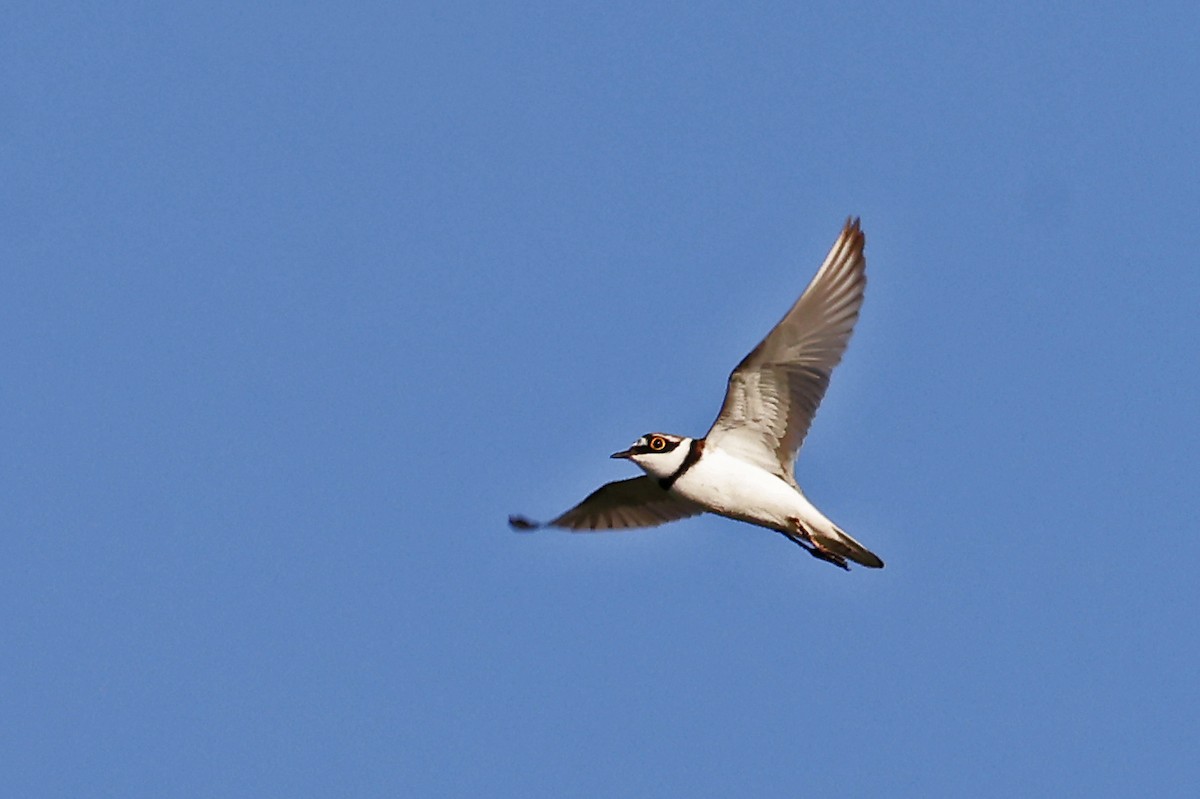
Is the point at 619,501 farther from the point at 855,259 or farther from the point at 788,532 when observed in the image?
the point at 855,259

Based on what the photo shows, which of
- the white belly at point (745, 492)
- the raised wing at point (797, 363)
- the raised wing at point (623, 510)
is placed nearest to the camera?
the raised wing at point (797, 363)

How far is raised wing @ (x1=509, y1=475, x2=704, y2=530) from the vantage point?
2070cm

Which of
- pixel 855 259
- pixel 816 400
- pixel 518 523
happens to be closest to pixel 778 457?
pixel 816 400

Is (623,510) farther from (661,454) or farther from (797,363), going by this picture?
(797,363)

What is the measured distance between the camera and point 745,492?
18.6 metres

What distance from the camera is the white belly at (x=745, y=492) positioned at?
18.6m

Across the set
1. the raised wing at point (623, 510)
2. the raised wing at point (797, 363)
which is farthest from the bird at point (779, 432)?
the raised wing at point (623, 510)

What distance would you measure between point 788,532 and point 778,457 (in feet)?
2.43

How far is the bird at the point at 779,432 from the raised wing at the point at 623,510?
1.49 metres

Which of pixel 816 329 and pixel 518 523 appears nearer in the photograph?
pixel 816 329

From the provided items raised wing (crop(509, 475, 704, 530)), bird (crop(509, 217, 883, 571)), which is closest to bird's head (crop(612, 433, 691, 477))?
bird (crop(509, 217, 883, 571))

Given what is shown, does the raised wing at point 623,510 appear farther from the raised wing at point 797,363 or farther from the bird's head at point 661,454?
the raised wing at point 797,363

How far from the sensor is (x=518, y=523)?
21359mm

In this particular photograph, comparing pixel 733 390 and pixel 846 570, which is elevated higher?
pixel 733 390
